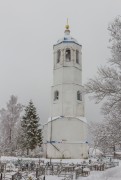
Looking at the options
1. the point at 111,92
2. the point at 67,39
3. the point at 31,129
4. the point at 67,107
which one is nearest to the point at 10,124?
the point at 31,129

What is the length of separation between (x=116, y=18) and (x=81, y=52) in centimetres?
3103

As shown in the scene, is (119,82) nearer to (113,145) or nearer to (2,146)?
(113,145)

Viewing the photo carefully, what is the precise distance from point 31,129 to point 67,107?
6.67 metres

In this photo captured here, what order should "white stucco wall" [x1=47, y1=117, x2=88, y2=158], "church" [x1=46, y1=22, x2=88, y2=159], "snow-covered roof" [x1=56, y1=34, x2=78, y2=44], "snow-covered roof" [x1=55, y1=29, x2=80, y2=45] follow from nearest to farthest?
"white stucco wall" [x1=47, y1=117, x2=88, y2=158]
"church" [x1=46, y1=22, x2=88, y2=159]
"snow-covered roof" [x1=55, y1=29, x2=80, y2=45]
"snow-covered roof" [x1=56, y1=34, x2=78, y2=44]

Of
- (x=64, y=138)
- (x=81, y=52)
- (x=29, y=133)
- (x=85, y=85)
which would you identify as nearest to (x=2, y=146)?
(x=29, y=133)

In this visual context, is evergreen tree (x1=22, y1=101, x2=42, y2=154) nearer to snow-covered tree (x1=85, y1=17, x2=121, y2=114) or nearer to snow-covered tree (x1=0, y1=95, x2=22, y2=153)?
snow-covered tree (x1=0, y1=95, x2=22, y2=153)

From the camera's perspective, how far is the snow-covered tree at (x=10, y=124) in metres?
44.0

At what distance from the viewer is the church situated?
40.4m

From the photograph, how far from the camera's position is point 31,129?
42844 millimetres

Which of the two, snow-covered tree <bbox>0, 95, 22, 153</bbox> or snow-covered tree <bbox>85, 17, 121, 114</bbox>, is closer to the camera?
snow-covered tree <bbox>85, 17, 121, 114</bbox>

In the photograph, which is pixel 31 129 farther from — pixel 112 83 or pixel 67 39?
pixel 112 83

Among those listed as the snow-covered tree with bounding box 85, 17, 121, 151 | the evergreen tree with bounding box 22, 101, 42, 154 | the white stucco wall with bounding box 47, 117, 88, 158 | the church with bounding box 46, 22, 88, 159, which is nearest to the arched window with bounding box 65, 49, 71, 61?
the church with bounding box 46, 22, 88, 159

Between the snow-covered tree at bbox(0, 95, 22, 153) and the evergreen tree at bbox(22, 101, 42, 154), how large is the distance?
1734mm

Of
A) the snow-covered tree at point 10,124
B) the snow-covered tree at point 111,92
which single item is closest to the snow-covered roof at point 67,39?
the snow-covered tree at point 10,124
